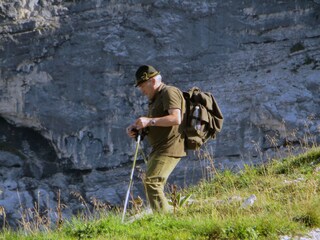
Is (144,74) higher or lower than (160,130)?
higher

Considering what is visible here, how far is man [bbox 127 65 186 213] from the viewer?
598 centimetres

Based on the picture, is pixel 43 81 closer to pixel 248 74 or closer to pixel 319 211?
pixel 248 74

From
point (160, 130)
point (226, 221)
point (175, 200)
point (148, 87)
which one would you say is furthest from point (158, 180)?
point (226, 221)

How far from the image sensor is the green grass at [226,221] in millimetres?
4766

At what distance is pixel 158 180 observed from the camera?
6074mm

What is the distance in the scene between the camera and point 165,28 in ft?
92.3

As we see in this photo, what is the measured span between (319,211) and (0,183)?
2323 cm

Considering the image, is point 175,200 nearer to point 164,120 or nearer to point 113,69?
point 164,120

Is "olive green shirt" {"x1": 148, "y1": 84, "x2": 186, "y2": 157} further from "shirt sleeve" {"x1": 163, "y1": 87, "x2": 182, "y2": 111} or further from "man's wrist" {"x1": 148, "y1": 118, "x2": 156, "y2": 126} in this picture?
"man's wrist" {"x1": 148, "y1": 118, "x2": 156, "y2": 126}

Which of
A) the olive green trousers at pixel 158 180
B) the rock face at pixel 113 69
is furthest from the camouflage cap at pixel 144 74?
the rock face at pixel 113 69

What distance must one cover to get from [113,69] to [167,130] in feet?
72.3

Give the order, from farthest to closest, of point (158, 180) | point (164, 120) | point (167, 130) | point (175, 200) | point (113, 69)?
point (113, 69) → point (167, 130) → point (158, 180) → point (164, 120) → point (175, 200)

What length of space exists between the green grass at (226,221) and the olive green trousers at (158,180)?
20 centimetres

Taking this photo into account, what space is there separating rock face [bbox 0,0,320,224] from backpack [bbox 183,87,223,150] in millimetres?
20258
